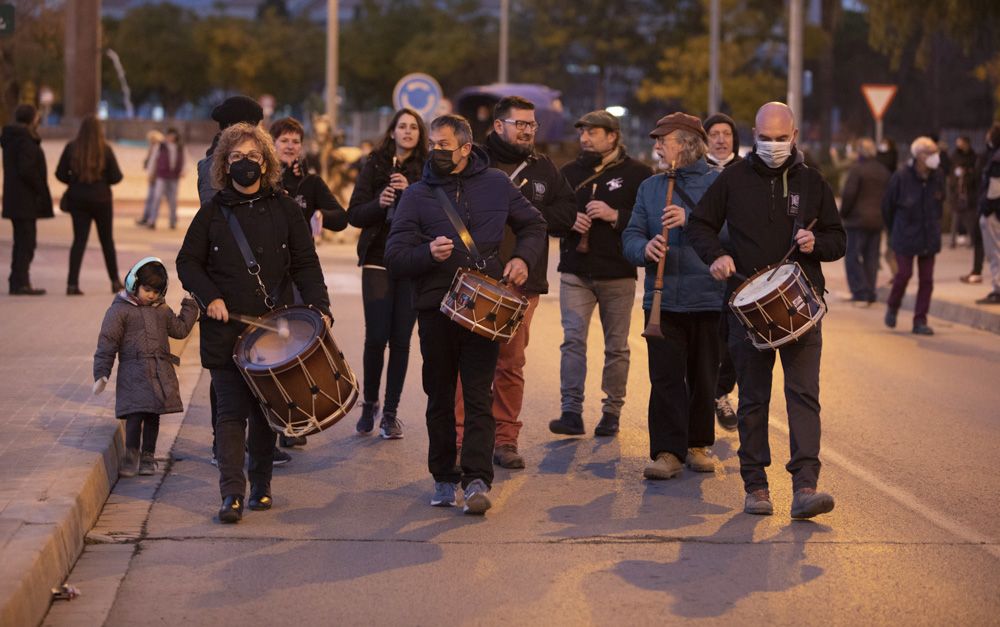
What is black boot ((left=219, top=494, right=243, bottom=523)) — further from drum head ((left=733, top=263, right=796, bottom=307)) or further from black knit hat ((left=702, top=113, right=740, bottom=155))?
black knit hat ((left=702, top=113, right=740, bottom=155))

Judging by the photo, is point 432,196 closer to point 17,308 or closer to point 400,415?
point 400,415

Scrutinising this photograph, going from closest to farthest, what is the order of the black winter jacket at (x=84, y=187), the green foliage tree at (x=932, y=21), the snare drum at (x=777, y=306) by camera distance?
the snare drum at (x=777, y=306)
the black winter jacket at (x=84, y=187)
the green foliage tree at (x=932, y=21)

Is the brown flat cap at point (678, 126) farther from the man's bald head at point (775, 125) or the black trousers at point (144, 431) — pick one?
the black trousers at point (144, 431)

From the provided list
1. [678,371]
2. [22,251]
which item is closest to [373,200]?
[678,371]

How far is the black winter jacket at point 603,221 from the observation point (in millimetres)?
10281

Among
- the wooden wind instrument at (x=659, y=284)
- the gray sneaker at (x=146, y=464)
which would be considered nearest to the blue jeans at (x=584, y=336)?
the wooden wind instrument at (x=659, y=284)

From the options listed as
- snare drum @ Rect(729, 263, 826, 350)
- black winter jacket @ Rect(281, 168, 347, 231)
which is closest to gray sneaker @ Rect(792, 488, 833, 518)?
snare drum @ Rect(729, 263, 826, 350)

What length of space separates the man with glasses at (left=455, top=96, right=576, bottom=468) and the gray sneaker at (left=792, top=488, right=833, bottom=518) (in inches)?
72.7

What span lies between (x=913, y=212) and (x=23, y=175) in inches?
340

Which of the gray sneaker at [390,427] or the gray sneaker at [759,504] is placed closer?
the gray sneaker at [759,504]

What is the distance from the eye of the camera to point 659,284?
9.18 m

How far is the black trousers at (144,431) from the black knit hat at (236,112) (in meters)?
1.62

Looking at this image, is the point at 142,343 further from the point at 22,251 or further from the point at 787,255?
the point at 22,251

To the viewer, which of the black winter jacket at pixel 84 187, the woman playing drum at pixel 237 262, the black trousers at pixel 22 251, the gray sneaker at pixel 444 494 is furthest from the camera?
the black trousers at pixel 22 251
